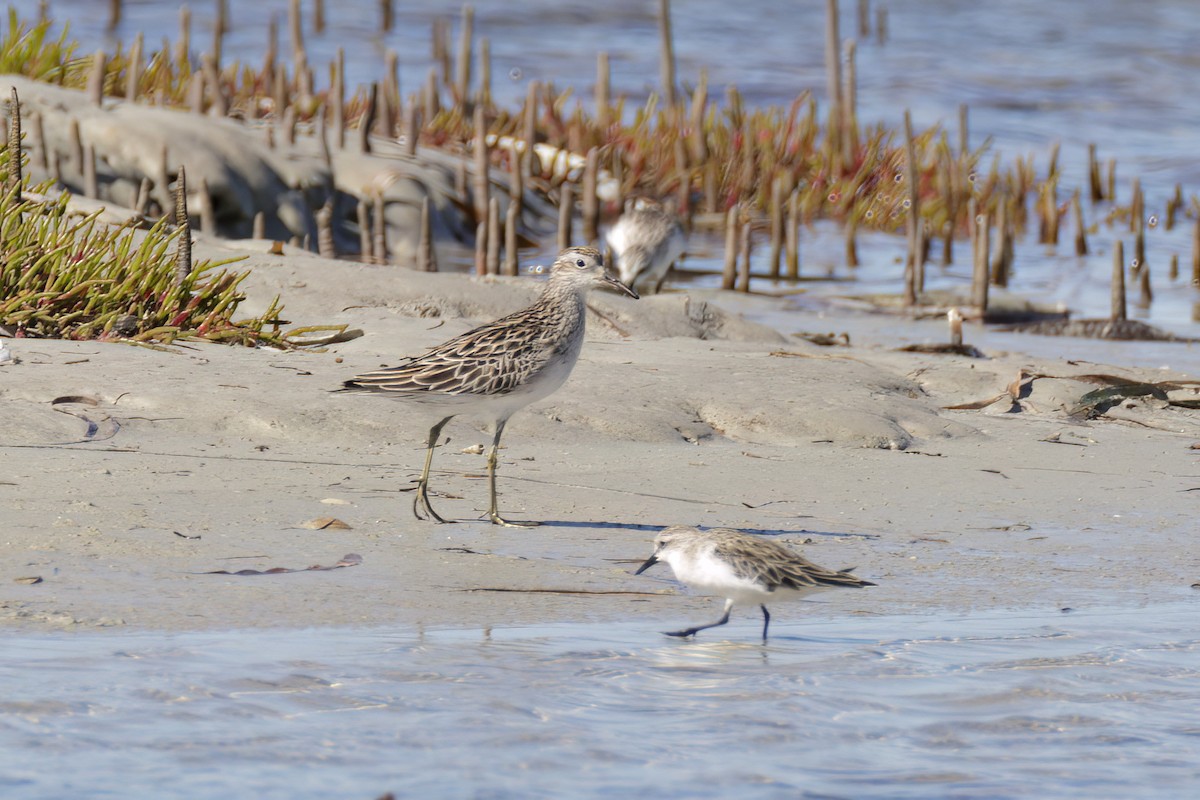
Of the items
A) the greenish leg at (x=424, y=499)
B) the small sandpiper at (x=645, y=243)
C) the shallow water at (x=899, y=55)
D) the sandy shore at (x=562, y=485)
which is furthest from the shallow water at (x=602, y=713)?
the shallow water at (x=899, y=55)

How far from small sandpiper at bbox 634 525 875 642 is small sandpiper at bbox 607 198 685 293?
9433 millimetres

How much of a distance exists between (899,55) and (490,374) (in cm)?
3457

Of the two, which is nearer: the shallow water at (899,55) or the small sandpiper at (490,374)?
the small sandpiper at (490,374)

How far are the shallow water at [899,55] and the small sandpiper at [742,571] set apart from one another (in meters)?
16.9

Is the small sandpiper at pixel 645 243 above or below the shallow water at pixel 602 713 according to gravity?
below

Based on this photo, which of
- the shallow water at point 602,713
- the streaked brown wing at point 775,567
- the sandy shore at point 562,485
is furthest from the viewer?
the sandy shore at point 562,485

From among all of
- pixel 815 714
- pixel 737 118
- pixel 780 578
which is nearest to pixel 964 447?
pixel 780 578

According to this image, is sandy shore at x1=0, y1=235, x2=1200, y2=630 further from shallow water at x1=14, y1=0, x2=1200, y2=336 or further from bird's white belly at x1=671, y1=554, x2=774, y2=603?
shallow water at x1=14, y1=0, x2=1200, y2=336

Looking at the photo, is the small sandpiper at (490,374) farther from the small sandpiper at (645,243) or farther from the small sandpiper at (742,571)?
the small sandpiper at (645,243)

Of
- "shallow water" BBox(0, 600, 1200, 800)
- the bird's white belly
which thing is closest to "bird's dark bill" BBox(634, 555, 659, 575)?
the bird's white belly

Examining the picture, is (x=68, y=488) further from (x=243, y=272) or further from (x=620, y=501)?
(x=243, y=272)

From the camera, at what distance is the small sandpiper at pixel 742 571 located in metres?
5.68

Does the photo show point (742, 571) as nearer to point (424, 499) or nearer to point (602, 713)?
point (602, 713)

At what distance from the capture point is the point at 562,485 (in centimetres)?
782
